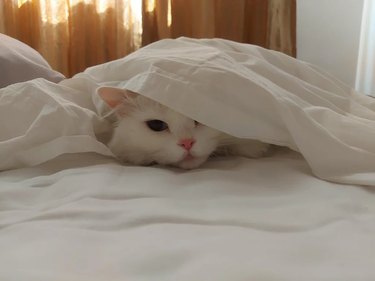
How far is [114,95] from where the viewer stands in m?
0.92

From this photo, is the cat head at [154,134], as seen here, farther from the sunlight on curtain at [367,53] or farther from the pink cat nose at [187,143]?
the sunlight on curtain at [367,53]

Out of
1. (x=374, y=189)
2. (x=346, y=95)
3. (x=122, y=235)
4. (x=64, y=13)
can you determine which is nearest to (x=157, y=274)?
(x=122, y=235)

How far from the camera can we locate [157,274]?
48cm

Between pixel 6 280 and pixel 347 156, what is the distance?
553 mm

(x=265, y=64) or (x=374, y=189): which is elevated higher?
(x=265, y=64)

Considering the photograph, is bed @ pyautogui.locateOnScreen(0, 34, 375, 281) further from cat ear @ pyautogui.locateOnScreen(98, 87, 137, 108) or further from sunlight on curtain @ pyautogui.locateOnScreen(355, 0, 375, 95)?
sunlight on curtain @ pyautogui.locateOnScreen(355, 0, 375, 95)

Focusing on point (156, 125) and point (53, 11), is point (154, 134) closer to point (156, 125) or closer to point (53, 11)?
point (156, 125)

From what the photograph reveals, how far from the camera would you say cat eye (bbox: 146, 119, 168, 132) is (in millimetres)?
904

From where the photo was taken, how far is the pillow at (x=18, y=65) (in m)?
1.19

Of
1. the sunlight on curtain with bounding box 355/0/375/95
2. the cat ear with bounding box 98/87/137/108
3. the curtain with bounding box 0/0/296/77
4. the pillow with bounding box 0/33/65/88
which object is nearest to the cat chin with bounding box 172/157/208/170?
the cat ear with bounding box 98/87/137/108

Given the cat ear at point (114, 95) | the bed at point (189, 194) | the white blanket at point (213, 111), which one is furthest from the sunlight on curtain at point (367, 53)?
the cat ear at point (114, 95)

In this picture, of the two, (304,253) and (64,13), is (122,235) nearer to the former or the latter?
(304,253)

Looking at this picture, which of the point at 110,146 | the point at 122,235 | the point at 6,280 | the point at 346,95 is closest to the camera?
the point at 6,280

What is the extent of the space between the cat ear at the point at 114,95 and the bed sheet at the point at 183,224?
0.42 ft
